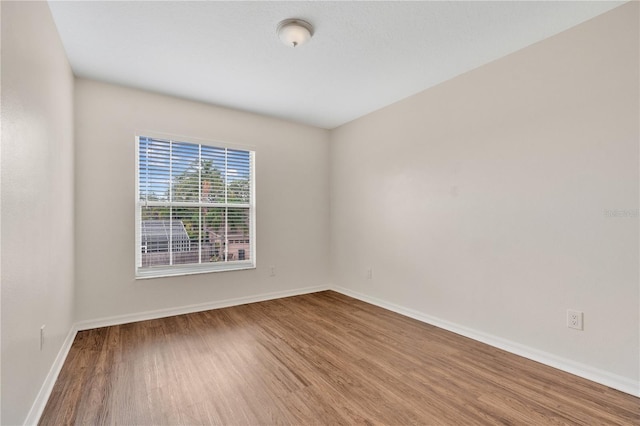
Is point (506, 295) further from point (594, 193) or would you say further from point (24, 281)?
point (24, 281)

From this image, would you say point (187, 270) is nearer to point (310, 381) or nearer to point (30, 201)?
point (30, 201)

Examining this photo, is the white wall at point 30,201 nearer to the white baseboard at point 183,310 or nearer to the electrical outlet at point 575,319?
the white baseboard at point 183,310

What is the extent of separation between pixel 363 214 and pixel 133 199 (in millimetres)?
2784

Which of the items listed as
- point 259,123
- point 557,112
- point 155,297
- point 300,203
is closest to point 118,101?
point 259,123

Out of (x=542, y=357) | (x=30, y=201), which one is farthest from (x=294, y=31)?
(x=542, y=357)

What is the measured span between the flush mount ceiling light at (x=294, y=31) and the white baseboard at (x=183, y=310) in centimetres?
300

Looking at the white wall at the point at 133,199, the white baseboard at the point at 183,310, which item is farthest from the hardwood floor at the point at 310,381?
the white wall at the point at 133,199

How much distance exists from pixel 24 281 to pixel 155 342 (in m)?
1.41

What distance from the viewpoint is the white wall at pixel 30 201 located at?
4.41ft

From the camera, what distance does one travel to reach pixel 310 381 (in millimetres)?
2057

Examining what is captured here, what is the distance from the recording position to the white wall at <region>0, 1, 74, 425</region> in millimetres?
1344

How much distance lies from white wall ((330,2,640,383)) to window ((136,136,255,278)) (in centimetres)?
191

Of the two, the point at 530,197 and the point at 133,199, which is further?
the point at 133,199

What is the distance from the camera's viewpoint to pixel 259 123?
162 inches
